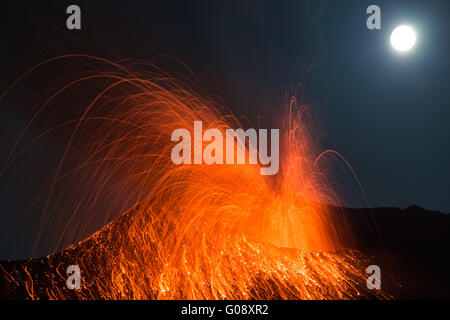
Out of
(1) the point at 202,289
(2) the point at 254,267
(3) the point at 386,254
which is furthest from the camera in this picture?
(3) the point at 386,254

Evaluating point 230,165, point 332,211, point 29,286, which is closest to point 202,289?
point 29,286

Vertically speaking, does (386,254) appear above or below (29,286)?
below

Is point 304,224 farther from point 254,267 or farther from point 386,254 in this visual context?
point 254,267

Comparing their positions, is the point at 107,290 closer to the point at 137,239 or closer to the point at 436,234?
the point at 137,239

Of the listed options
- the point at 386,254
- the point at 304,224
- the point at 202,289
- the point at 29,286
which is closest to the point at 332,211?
the point at 304,224

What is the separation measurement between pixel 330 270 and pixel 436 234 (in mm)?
11867

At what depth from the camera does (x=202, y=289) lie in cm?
700

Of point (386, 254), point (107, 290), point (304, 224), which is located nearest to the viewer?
point (107, 290)
